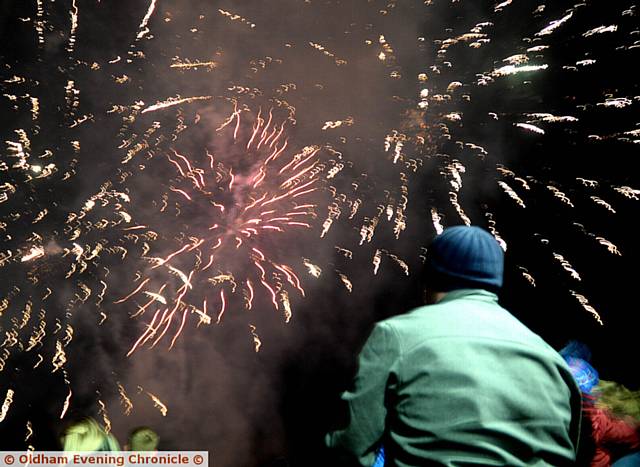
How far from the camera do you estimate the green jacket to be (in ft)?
4.28

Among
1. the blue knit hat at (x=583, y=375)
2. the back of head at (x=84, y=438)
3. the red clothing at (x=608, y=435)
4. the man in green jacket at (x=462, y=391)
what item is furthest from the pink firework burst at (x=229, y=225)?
the man in green jacket at (x=462, y=391)

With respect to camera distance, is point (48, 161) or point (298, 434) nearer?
point (48, 161)

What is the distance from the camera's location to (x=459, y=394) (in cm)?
130

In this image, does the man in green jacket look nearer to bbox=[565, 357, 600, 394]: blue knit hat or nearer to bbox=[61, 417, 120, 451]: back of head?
bbox=[565, 357, 600, 394]: blue knit hat

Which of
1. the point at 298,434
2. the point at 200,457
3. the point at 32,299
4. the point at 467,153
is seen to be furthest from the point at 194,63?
the point at 298,434

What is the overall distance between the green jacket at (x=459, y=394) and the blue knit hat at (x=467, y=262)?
9 centimetres

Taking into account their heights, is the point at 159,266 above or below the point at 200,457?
above

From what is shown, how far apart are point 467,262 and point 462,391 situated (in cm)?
48

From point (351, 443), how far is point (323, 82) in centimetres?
594

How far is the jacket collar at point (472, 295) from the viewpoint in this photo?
59.1 inches

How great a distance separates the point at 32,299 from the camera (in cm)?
415

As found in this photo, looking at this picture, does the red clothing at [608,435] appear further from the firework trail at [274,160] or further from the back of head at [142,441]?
the back of head at [142,441]

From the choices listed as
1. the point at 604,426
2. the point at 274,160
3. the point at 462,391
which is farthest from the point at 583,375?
the point at 274,160

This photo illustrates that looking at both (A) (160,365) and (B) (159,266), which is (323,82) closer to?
(B) (159,266)
